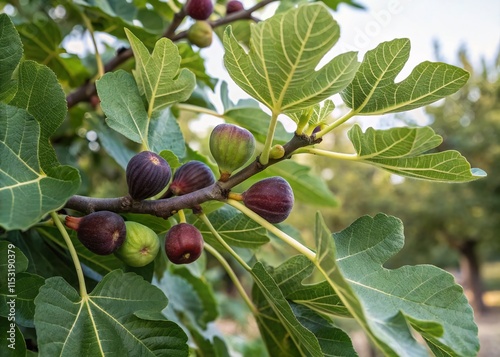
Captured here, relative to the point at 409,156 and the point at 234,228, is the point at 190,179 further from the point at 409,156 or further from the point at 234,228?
the point at 409,156

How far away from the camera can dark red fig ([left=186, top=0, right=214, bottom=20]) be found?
1237 mm

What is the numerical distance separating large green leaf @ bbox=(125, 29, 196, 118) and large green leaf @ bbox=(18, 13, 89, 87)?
2.06 feet

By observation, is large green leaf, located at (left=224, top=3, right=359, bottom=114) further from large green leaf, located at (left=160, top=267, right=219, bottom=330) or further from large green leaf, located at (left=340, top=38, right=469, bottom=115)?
large green leaf, located at (left=160, top=267, right=219, bottom=330)

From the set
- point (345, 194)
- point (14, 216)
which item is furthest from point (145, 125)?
point (345, 194)

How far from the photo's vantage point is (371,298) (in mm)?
703

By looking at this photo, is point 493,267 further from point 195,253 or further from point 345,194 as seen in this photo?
point 195,253

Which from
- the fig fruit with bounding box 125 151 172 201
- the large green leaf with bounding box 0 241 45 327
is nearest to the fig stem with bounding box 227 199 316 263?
the fig fruit with bounding box 125 151 172 201

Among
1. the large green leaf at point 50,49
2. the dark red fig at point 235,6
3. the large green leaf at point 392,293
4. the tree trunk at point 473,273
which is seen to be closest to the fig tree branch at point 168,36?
the dark red fig at point 235,6

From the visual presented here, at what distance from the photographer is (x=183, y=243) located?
75cm

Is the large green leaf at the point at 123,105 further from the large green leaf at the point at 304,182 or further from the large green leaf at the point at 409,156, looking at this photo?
the large green leaf at the point at 304,182

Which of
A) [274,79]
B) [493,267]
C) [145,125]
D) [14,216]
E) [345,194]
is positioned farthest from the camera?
[493,267]

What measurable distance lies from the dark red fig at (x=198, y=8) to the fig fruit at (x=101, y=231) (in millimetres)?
678

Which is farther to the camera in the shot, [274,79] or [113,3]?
[113,3]

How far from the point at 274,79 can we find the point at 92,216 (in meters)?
0.32
